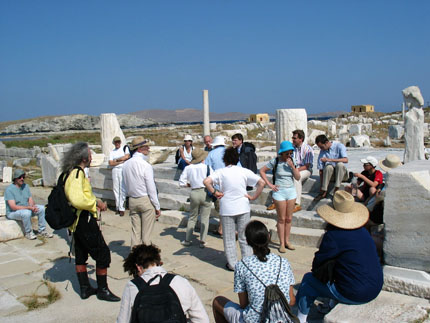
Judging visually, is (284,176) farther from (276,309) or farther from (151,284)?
(151,284)

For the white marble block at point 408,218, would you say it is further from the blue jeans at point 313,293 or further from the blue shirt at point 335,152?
the blue shirt at point 335,152

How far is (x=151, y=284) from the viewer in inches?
109

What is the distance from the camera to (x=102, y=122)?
36.1ft

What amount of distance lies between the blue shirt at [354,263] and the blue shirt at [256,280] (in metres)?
0.50

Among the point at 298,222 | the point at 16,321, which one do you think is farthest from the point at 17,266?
the point at 298,222

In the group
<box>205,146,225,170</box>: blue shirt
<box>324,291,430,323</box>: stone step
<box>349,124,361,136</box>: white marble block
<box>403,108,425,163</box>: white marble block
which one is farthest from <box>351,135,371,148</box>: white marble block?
<box>324,291,430,323</box>: stone step

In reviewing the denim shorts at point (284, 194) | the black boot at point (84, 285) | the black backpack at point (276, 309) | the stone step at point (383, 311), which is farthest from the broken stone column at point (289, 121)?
the black backpack at point (276, 309)

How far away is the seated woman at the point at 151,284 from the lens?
9.25 ft

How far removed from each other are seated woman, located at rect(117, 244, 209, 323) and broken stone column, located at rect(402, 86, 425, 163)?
284 inches

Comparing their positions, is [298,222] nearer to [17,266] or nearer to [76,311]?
[76,311]

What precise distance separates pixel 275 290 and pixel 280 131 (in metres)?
4.91

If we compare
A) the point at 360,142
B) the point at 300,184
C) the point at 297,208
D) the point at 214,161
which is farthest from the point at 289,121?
the point at 360,142

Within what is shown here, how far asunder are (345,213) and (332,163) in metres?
3.63

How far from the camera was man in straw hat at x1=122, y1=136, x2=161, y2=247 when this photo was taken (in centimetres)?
550
